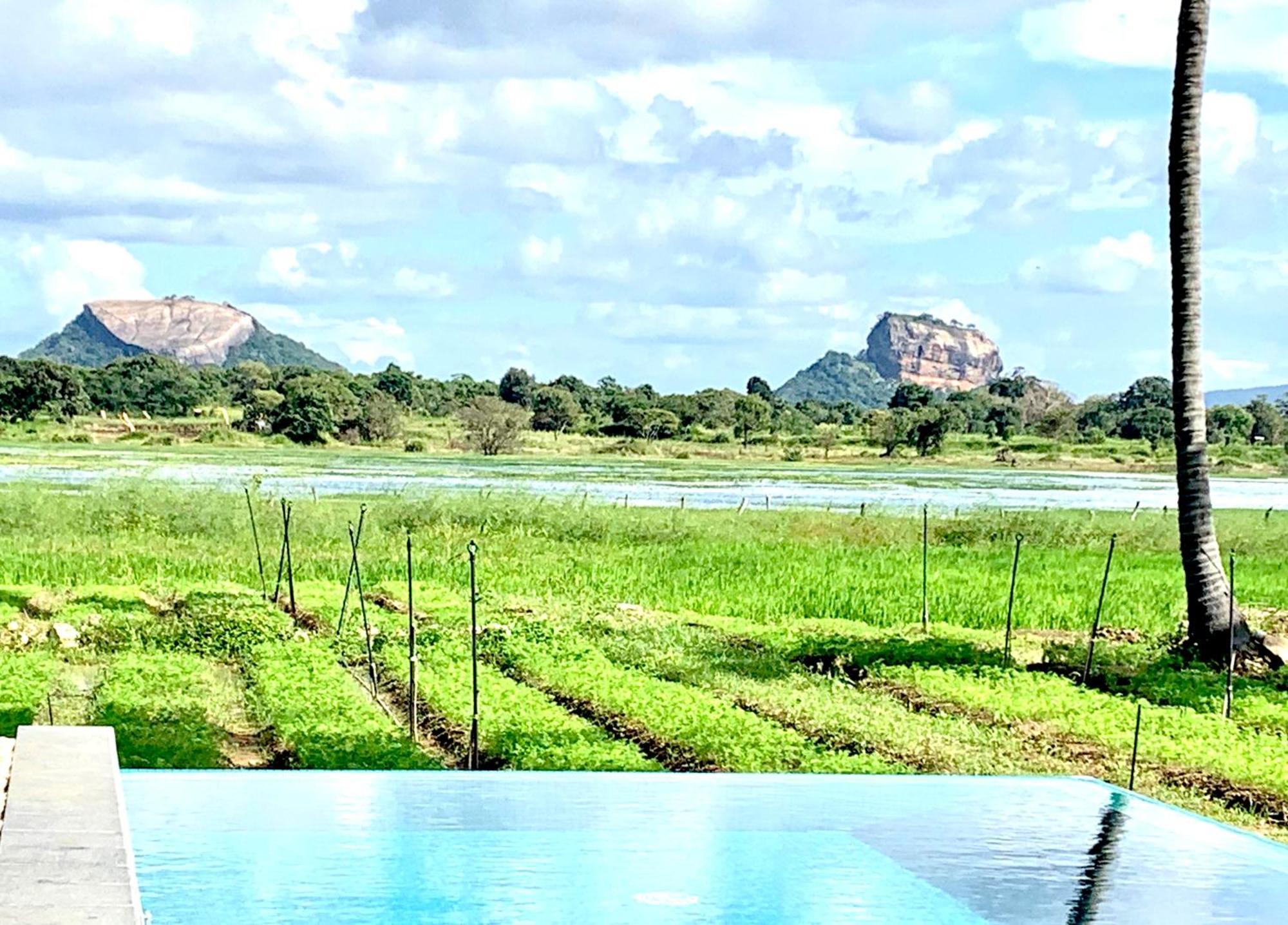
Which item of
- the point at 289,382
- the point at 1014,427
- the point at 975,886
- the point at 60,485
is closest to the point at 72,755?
the point at 975,886

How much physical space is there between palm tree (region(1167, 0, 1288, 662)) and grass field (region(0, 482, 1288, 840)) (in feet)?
0.97

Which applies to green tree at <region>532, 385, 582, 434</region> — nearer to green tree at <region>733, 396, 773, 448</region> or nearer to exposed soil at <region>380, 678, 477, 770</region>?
green tree at <region>733, 396, 773, 448</region>

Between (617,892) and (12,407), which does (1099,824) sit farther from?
(12,407)

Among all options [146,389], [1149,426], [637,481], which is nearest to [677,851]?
[637,481]

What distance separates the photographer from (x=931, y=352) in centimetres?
9394

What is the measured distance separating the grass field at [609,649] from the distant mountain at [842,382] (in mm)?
59632

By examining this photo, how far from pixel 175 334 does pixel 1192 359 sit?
5197 cm

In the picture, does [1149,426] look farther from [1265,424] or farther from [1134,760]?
[1134,760]

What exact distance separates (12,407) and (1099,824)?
20.8m

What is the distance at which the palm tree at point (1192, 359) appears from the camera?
30.9 feet

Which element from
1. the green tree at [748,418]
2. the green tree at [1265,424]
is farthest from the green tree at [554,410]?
the green tree at [1265,424]

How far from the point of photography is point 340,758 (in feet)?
26.2

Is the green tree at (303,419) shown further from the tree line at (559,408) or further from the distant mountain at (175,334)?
the distant mountain at (175,334)

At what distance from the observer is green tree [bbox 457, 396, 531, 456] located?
29547mm
